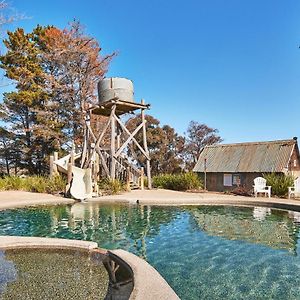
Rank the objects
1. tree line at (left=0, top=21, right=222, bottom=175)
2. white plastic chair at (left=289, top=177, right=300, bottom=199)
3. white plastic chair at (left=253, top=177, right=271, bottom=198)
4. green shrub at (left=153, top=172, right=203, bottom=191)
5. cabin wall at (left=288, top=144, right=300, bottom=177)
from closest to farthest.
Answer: white plastic chair at (left=289, top=177, right=300, bottom=199) < white plastic chair at (left=253, top=177, right=271, bottom=198) < cabin wall at (left=288, top=144, right=300, bottom=177) < green shrub at (left=153, top=172, right=203, bottom=191) < tree line at (left=0, top=21, right=222, bottom=175)

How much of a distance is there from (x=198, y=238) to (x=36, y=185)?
10.8 m

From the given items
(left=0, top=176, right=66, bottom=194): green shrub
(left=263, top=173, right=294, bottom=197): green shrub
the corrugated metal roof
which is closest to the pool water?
(left=0, top=176, right=66, bottom=194): green shrub

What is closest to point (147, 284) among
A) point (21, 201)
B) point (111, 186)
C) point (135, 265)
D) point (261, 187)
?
point (135, 265)

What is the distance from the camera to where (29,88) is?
23328 mm

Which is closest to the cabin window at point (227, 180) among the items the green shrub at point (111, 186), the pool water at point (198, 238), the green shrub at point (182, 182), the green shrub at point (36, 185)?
the green shrub at point (182, 182)

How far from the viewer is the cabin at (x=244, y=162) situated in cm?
1766

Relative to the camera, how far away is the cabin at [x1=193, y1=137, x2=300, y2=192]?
57.9 feet

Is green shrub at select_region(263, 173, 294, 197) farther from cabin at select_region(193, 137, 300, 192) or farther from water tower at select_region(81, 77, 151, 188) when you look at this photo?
water tower at select_region(81, 77, 151, 188)

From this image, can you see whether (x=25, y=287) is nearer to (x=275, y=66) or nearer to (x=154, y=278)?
(x=154, y=278)

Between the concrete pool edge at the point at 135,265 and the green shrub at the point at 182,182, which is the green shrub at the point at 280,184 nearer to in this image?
the green shrub at the point at 182,182

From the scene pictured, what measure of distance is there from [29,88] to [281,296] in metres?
23.1

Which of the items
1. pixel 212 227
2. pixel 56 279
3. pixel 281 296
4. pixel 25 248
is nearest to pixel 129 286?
pixel 56 279

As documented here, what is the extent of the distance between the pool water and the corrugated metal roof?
22.0 feet

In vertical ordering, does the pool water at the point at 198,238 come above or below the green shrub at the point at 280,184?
below
